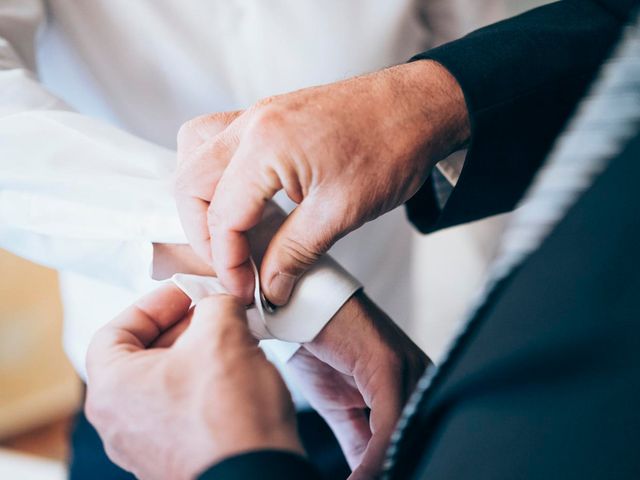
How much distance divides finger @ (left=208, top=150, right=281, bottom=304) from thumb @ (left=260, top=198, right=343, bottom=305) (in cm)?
2

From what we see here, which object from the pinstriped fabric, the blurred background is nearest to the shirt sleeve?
the pinstriped fabric

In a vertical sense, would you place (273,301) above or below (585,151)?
below

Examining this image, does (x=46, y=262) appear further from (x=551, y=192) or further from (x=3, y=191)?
(x=551, y=192)

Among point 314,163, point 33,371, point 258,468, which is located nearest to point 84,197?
point 314,163

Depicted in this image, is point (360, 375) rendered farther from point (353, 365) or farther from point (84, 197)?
point (84, 197)

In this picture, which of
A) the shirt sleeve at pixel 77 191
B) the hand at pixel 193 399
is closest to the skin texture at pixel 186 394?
the hand at pixel 193 399

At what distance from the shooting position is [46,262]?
0.56 m

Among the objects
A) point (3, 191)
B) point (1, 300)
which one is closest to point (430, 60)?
point (3, 191)

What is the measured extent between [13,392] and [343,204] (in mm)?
853

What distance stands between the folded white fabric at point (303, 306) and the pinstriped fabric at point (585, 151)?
231 mm

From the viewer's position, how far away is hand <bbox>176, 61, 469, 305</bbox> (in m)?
0.41

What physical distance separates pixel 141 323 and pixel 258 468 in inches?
6.7

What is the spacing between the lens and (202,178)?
0.45 meters

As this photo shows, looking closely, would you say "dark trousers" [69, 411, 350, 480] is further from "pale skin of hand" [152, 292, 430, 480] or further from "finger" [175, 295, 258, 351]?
"finger" [175, 295, 258, 351]
